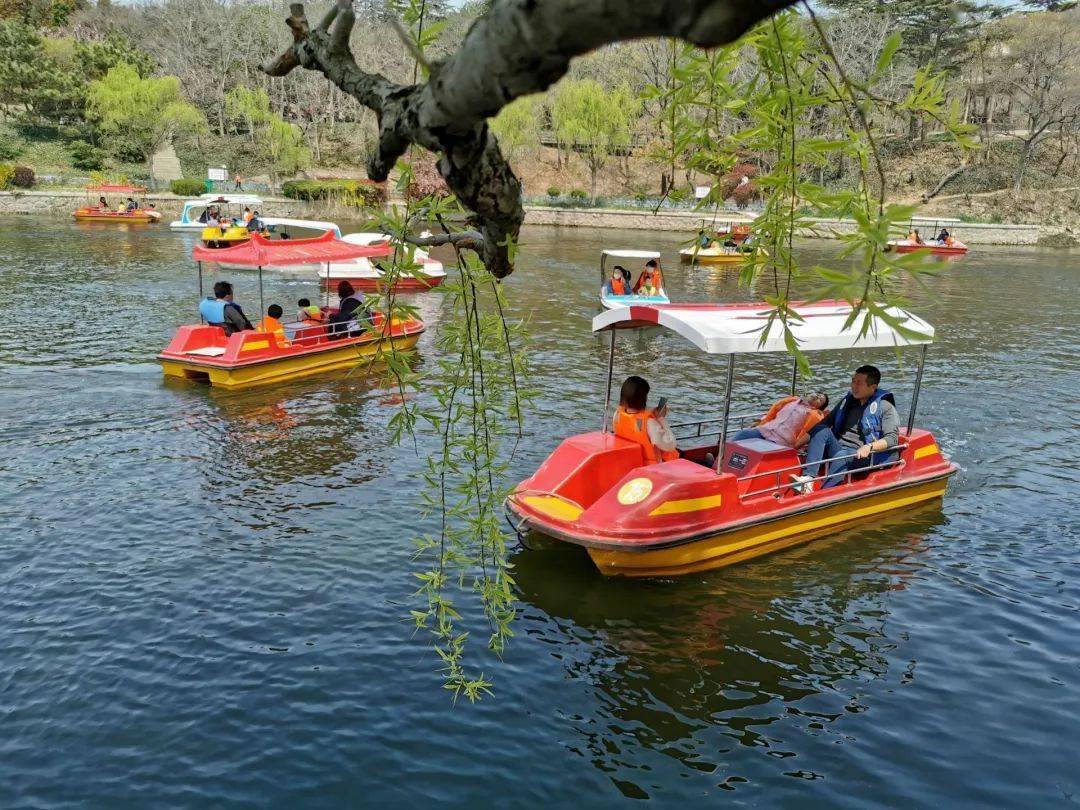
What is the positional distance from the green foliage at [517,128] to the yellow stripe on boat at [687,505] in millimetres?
54156

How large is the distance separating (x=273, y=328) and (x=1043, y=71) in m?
64.8

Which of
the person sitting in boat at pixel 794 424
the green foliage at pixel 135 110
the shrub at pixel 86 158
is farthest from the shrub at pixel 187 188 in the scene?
the person sitting in boat at pixel 794 424

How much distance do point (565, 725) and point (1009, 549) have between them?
713cm

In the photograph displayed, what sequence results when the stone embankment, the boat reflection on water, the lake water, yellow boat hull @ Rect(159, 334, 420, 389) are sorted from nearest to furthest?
the lake water < the boat reflection on water < yellow boat hull @ Rect(159, 334, 420, 389) < the stone embankment

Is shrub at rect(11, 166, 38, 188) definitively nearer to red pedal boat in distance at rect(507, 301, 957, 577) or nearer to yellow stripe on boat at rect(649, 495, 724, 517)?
red pedal boat in distance at rect(507, 301, 957, 577)

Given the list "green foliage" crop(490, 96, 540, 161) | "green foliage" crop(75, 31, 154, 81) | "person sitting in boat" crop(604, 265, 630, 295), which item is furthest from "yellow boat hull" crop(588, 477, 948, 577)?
"green foliage" crop(75, 31, 154, 81)

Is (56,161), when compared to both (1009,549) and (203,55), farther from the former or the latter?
(1009,549)

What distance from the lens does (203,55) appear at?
257ft

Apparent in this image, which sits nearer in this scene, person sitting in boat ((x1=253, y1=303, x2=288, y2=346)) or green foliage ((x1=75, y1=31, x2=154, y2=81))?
person sitting in boat ((x1=253, y1=303, x2=288, y2=346))

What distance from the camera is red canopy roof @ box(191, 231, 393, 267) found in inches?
733

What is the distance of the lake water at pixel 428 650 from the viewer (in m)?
7.37

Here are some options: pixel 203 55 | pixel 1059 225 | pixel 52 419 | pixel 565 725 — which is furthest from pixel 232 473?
pixel 203 55

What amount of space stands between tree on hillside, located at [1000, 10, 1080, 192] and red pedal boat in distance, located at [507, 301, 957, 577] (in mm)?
60336

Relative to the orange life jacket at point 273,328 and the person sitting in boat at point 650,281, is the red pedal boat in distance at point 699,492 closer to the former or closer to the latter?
the orange life jacket at point 273,328
